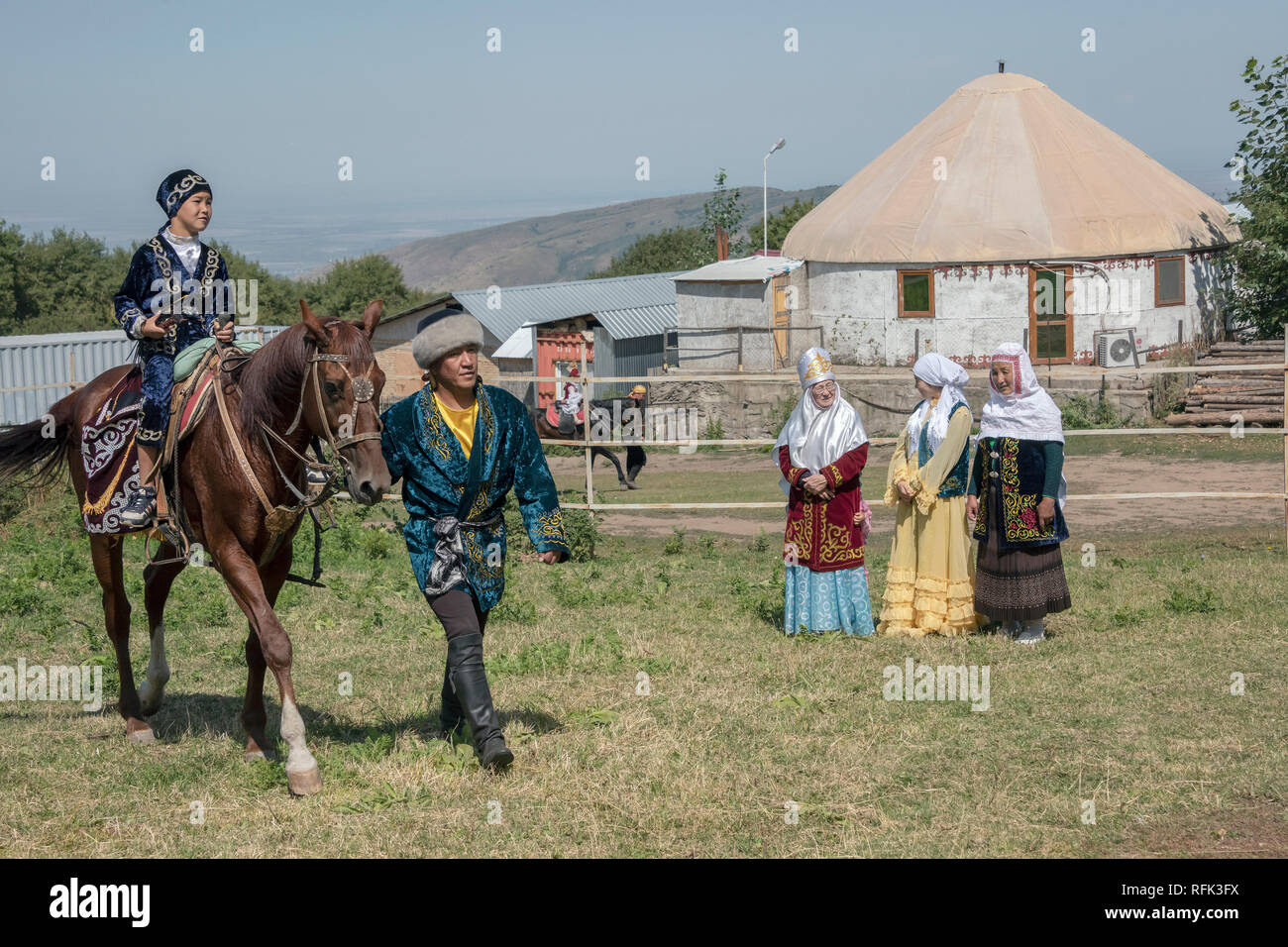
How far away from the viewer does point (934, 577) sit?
785cm

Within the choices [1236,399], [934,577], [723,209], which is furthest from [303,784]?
[723,209]

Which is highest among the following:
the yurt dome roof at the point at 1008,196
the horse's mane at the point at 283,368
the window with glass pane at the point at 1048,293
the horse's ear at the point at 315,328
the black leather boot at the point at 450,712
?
the yurt dome roof at the point at 1008,196

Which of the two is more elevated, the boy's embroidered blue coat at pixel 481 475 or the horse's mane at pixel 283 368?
the horse's mane at pixel 283 368

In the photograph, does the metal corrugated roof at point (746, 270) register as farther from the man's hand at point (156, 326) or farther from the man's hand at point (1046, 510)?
the man's hand at point (156, 326)

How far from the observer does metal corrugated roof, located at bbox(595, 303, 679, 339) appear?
1136 inches

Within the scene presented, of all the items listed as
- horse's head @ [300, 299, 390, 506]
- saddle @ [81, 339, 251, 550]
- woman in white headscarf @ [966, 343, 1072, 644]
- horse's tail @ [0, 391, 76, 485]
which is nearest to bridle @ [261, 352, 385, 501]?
horse's head @ [300, 299, 390, 506]

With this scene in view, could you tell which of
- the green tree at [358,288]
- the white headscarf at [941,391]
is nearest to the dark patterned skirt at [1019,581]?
the white headscarf at [941,391]

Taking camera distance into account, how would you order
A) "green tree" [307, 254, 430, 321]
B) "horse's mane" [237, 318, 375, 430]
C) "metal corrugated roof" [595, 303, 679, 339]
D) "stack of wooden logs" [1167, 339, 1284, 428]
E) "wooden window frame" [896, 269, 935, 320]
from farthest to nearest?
"green tree" [307, 254, 430, 321], "metal corrugated roof" [595, 303, 679, 339], "wooden window frame" [896, 269, 935, 320], "stack of wooden logs" [1167, 339, 1284, 428], "horse's mane" [237, 318, 375, 430]

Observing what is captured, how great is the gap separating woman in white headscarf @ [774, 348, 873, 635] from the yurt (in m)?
18.1

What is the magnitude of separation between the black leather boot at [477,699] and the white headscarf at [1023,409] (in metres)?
3.84

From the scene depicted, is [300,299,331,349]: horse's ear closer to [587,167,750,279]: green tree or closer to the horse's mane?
the horse's mane

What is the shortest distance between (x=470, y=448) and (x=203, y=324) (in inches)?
62.2

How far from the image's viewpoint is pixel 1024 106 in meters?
28.3

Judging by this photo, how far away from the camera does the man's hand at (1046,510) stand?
7523 mm
